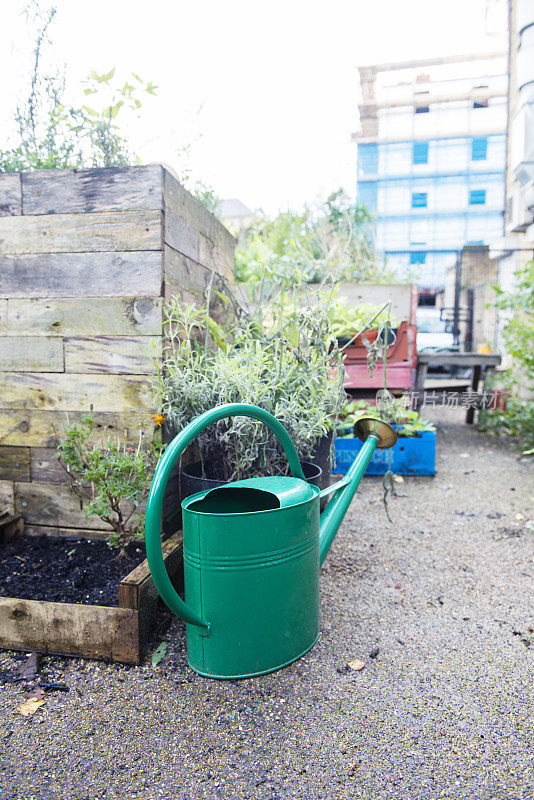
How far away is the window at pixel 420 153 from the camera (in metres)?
29.1

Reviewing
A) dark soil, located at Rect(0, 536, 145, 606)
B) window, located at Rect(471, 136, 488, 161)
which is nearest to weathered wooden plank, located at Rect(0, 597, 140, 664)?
dark soil, located at Rect(0, 536, 145, 606)

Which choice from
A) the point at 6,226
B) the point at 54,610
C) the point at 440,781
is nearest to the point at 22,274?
the point at 6,226

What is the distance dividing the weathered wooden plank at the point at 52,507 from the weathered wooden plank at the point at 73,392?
355 millimetres

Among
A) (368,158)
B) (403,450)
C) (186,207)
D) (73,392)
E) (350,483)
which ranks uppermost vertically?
(368,158)

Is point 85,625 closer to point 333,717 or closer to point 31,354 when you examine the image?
point 333,717

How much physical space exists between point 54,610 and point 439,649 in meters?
1.27

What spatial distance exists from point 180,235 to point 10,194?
72 cm

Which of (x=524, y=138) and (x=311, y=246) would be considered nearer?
(x=524, y=138)

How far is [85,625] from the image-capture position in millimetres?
1611

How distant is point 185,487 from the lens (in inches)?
84.1

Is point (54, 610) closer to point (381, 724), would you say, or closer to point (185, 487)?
point (185, 487)

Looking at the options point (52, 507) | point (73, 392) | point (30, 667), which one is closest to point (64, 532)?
point (52, 507)

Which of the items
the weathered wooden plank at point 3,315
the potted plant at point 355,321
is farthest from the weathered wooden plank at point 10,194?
the potted plant at point 355,321

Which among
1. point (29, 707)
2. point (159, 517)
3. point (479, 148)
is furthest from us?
point (479, 148)
